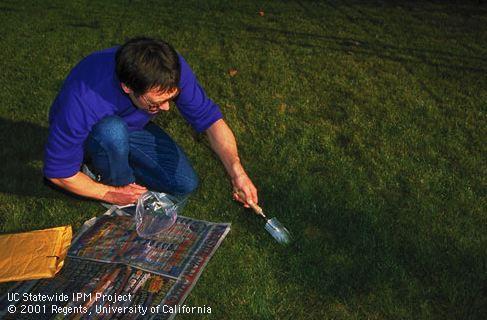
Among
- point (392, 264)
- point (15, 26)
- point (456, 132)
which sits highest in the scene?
point (456, 132)

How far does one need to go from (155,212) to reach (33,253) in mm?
804

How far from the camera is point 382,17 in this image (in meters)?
7.33

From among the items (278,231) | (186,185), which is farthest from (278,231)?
(186,185)

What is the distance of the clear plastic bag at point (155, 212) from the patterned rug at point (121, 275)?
52mm

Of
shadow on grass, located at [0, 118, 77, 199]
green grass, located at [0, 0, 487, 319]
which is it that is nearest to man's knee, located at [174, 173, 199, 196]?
green grass, located at [0, 0, 487, 319]

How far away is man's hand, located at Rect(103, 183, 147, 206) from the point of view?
2752 mm

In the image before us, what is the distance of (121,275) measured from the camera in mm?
2723

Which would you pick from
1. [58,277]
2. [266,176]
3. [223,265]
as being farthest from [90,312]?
[266,176]

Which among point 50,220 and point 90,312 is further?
point 50,220

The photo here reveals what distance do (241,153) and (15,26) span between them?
15.3 ft

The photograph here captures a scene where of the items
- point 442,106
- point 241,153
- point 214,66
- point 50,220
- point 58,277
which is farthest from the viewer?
point 214,66

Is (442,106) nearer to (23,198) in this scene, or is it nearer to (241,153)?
(241,153)

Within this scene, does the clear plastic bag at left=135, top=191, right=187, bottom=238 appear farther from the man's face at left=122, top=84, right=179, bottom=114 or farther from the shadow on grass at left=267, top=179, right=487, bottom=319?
the man's face at left=122, top=84, right=179, bottom=114

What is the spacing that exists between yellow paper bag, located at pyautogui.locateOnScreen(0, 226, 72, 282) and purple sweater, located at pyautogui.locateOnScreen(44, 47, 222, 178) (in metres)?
0.46
